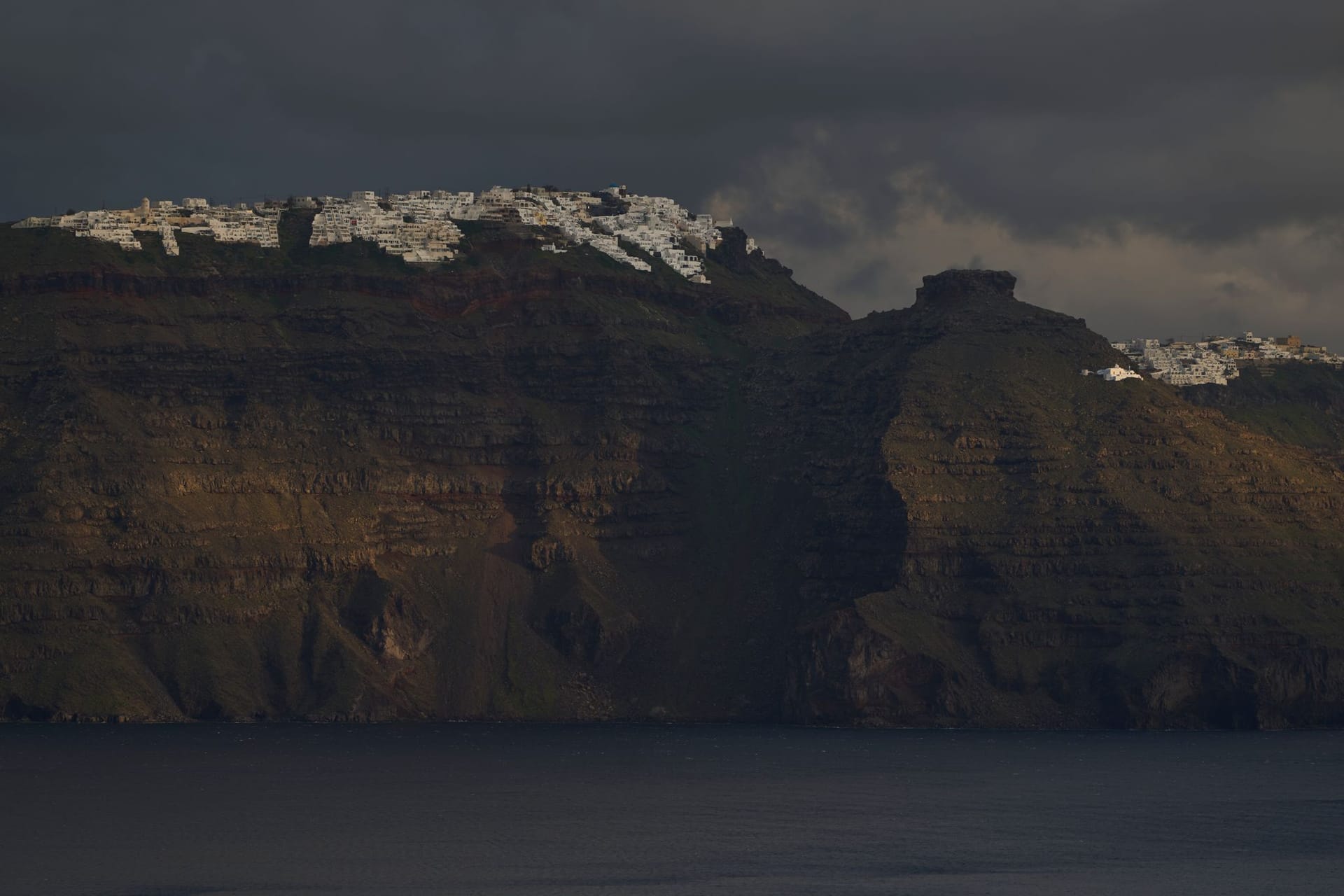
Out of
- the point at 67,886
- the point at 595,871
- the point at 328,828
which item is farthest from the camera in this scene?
the point at 328,828

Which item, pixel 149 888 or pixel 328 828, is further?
pixel 328 828

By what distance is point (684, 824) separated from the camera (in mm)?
197875

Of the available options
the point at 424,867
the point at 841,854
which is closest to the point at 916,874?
the point at 841,854

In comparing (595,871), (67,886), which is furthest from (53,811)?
(595,871)

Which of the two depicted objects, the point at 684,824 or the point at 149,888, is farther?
the point at 684,824

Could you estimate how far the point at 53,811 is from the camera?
648ft

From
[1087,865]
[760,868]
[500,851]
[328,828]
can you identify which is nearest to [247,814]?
[328,828]

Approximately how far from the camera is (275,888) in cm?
16375

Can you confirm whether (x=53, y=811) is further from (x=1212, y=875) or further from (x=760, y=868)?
(x=1212, y=875)

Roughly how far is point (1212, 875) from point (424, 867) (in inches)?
2218

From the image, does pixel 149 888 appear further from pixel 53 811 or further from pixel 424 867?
pixel 53 811

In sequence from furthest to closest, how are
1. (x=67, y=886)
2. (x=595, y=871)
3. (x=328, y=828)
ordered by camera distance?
(x=328, y=828), (x=595, y=871), (x=67, y=886)

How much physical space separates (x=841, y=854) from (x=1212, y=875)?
26951 mm

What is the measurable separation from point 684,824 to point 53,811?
50709 mm
